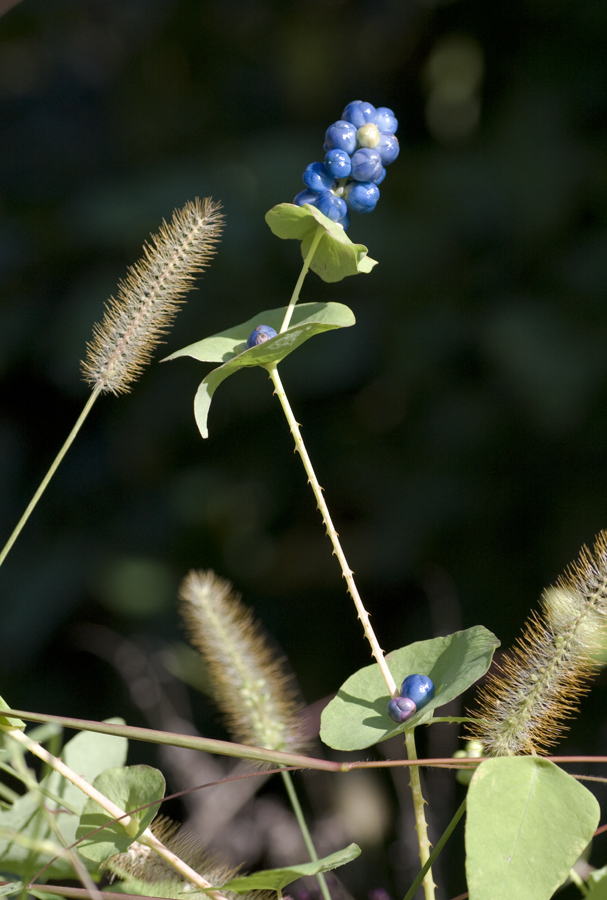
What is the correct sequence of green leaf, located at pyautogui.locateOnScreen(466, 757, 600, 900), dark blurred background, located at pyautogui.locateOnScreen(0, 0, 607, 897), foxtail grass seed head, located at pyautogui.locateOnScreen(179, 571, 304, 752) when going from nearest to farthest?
1. green leaf, located at pyautogui.locateOnScreen(466, 757, 600, 900)
2. foxtail grass seed head, located at pyautogui.locateOnScreen(179, 571, 304, 752)
3. dark blurred background, located at pyautogui.locateOnScreen(0, 0, 607, 897)

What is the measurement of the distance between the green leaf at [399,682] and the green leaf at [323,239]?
11 cm

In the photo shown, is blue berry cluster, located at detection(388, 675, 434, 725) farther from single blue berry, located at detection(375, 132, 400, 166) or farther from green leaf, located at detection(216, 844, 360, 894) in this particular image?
single blue berry, located at detection(375, 132, 400, 166)

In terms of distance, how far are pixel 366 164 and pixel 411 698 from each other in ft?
0.52

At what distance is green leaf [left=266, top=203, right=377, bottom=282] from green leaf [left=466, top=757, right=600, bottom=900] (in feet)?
0.47

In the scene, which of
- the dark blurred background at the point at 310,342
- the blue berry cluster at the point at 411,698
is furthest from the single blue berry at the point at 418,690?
the dark blurred background at the point at 310,342

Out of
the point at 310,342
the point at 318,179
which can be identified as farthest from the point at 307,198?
the point at 310,342

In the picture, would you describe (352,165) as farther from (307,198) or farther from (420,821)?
(420,821)

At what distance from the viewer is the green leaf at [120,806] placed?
0.21 meters

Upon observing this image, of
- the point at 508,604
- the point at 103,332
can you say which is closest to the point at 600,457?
the point at 508,604

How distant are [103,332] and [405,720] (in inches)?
6.1

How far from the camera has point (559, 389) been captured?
76 centimetres

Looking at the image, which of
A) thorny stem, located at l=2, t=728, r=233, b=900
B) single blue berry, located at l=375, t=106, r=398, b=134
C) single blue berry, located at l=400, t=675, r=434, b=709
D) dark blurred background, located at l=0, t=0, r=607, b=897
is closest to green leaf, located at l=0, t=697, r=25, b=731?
thorny stem, located at l=2, t=728, r=233, b=900

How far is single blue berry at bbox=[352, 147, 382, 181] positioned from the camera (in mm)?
238

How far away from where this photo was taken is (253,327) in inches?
10.0
